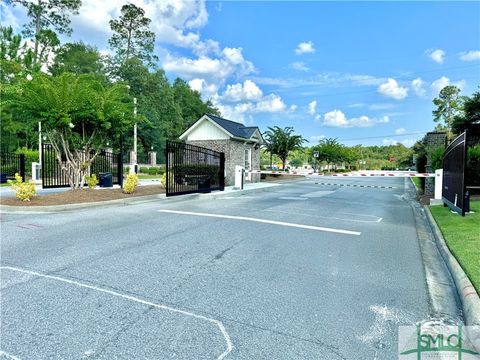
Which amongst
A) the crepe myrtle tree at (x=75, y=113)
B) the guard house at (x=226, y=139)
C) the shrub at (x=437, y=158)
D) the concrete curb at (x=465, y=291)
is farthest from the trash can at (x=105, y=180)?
the shrub at (x=437, y=158)

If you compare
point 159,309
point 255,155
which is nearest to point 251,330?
point 159,309

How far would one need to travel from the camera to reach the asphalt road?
2818mm

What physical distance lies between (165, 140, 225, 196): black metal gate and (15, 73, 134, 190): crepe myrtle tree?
7.54 ft

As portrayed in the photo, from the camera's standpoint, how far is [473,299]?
3.60 metres

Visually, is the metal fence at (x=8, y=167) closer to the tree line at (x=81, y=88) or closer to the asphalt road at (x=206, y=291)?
the tree line at (x=81, y=88)

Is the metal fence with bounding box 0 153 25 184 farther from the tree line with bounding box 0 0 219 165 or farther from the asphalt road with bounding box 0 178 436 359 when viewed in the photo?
the asphalt road with bounding box 0 178 436 359

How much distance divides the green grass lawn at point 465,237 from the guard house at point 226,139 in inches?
498

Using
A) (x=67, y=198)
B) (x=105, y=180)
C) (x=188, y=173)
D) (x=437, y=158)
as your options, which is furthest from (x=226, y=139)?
(x=437, y=158)

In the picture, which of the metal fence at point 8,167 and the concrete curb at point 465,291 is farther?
the metal fence at point 8,167

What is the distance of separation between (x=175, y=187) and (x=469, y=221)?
10.5m

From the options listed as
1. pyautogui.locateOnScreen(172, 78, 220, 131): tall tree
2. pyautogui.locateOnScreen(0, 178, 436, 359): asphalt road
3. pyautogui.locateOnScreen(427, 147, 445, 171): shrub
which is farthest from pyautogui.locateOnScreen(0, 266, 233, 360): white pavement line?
pyautogui.locateOnScreen(172, 78, 220, 131): tall tree

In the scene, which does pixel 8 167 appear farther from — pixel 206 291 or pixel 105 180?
pixel 206 291

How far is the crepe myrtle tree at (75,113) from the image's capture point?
10984 millimetres

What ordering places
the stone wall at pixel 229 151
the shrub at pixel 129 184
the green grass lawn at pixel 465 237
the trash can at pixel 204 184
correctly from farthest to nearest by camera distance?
the stone wall at pixel 229 151, the trash can at pixel 204 184, the shrub at pixel 129 184, the green grass lawn at pixel 465 237
